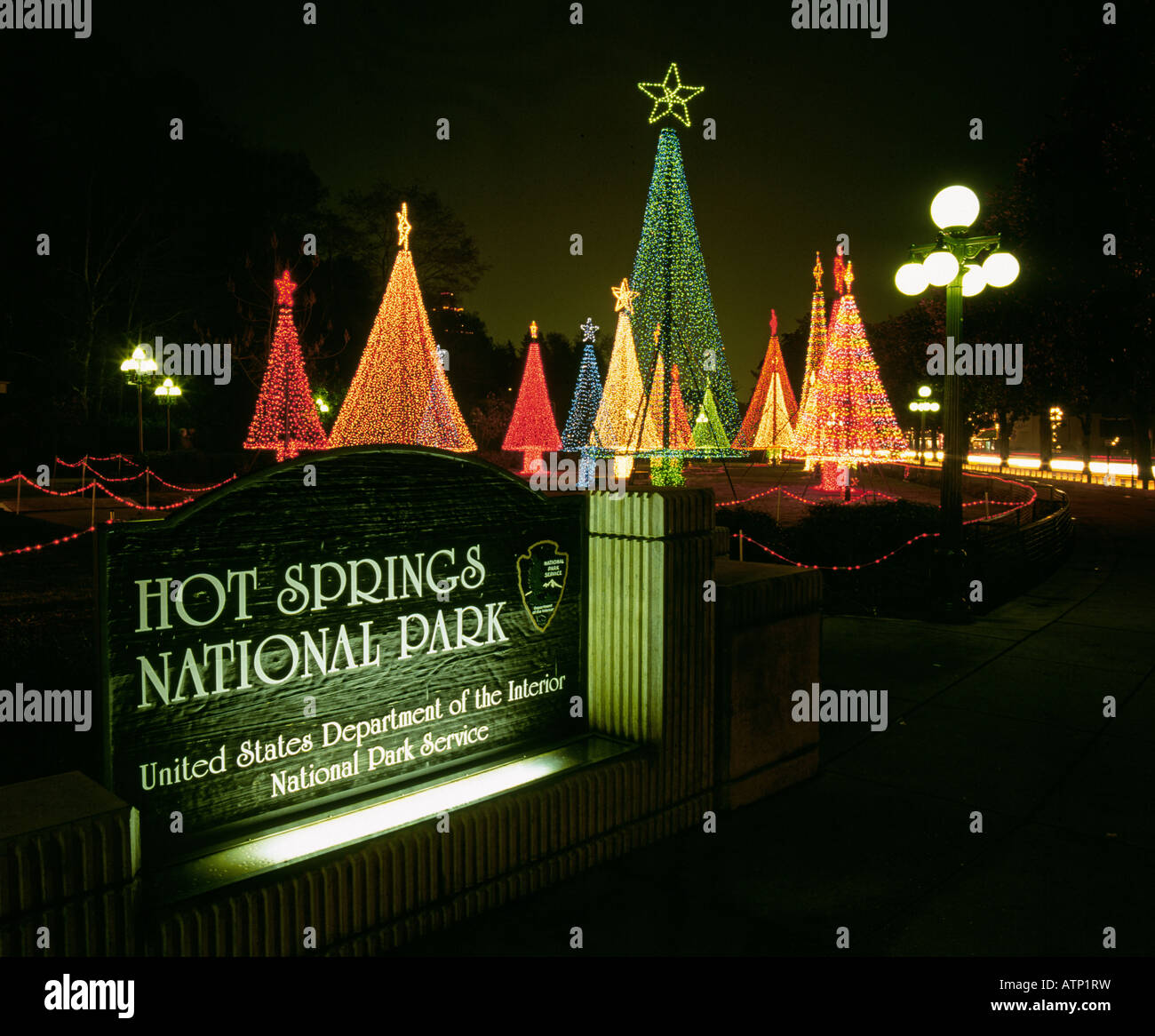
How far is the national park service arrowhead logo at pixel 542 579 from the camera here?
3.92 meters

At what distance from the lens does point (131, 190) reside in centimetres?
3291

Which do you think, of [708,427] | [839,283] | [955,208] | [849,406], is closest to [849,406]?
[849,406]

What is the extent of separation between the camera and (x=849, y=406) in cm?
2303

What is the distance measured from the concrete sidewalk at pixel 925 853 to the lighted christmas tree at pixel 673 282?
41.0ft

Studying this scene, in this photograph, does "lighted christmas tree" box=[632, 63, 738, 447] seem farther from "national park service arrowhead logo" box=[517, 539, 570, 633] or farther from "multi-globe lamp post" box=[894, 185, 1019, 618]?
"national park service arrowhead logo" box=[517, 539, 570, 633]

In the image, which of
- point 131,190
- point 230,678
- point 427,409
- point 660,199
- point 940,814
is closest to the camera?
point 230,678

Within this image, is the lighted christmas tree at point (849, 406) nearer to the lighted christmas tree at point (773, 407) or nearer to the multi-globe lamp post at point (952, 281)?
the lighted christmas tree at point (773, 407)

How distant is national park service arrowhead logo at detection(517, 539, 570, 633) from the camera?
392cm

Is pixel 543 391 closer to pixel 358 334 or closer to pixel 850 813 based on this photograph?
pixel 358 334

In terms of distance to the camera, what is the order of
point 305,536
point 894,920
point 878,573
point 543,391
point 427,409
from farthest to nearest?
point 543,391
point 427,409
point 878,573
point 894,920
point 305,536

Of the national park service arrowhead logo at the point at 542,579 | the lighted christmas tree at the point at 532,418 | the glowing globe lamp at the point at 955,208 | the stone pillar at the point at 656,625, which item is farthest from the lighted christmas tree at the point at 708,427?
the national park service arrowhead logo at the point at 542,579

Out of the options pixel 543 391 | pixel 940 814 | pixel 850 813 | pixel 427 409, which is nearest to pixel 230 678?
pixel 850 813

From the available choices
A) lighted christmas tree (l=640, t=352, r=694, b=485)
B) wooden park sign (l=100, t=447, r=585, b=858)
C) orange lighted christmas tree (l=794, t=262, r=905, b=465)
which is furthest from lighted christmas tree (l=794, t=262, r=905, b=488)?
wooden park sign (l=100, t=447, r=585, b=858)

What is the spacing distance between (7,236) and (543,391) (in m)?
19.1
